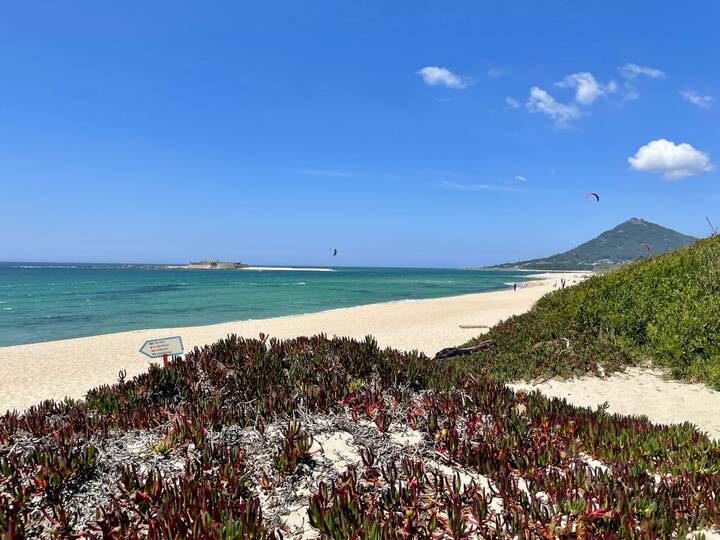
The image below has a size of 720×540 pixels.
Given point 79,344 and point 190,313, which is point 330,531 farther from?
point 190,313

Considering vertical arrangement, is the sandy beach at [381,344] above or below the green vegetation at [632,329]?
below

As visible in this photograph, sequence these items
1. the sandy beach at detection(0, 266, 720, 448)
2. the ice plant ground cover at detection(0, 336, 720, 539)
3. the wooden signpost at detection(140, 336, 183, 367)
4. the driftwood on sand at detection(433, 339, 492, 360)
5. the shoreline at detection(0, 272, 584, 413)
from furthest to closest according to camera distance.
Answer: the shoreline at detection(0, 272, 584, 413)
the driftwood on sand at detection(433, 339, 492, 360)
the sandy beach at detection(0, 266, 720, 448)
the wooden signpost at detection(140, 336, 183, 367)
the ice plant ground cover at detection(0, 336, 720, 539)

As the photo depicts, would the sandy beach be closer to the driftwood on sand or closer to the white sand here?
the white sand

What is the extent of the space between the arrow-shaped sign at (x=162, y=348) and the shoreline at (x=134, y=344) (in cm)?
901

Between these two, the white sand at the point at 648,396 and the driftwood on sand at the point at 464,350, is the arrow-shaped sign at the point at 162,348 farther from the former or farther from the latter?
the driftwood on sand at the point at 464,350

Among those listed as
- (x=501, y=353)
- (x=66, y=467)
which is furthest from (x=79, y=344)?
(x=66, y=467)

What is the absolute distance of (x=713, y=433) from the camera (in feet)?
21.9

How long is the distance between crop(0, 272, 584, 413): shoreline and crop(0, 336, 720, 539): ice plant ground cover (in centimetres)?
1026

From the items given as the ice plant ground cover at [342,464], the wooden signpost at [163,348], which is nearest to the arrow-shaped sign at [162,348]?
the wooden signpost at [163,348]

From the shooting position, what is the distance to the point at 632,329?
35.7 feet

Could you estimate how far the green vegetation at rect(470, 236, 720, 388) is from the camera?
31.2 feet

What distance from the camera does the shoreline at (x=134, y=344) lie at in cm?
1427

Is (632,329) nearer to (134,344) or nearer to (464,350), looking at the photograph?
(464,350)

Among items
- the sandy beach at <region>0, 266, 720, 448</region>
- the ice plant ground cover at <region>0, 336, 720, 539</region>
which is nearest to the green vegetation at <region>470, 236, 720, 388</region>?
the sandy beach at <region>0, 266, 720, 448</region>
